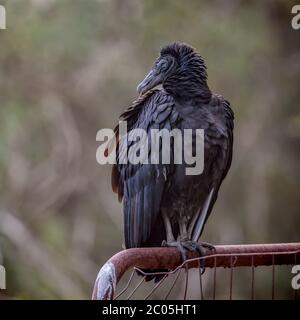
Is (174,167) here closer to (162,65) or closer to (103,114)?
(162,65)

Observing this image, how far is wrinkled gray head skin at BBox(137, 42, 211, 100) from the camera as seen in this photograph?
268 cm

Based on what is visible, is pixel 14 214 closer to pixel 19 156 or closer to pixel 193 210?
pixel 19 156

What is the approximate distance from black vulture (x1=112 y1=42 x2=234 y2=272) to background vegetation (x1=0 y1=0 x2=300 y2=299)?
7.53 feet

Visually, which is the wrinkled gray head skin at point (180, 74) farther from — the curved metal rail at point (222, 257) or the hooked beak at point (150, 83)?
the curved metal rail at point (222, 257)

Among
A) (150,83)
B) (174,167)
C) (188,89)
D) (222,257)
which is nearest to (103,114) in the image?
(150,83)

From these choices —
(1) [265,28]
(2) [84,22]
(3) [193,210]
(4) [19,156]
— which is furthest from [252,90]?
(3) [193,210]

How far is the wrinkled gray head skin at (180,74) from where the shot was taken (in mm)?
2682

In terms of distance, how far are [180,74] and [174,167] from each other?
36 cm

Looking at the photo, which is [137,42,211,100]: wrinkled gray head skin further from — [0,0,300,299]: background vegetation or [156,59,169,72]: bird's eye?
[0,0,300,299]: background vegetation

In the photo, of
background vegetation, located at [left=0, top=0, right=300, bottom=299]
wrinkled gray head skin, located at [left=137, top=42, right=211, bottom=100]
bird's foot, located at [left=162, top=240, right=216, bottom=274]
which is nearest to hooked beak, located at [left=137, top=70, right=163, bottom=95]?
wrinkled gray head skin, located at [left=137, top=42, right=211, bottom=100]
